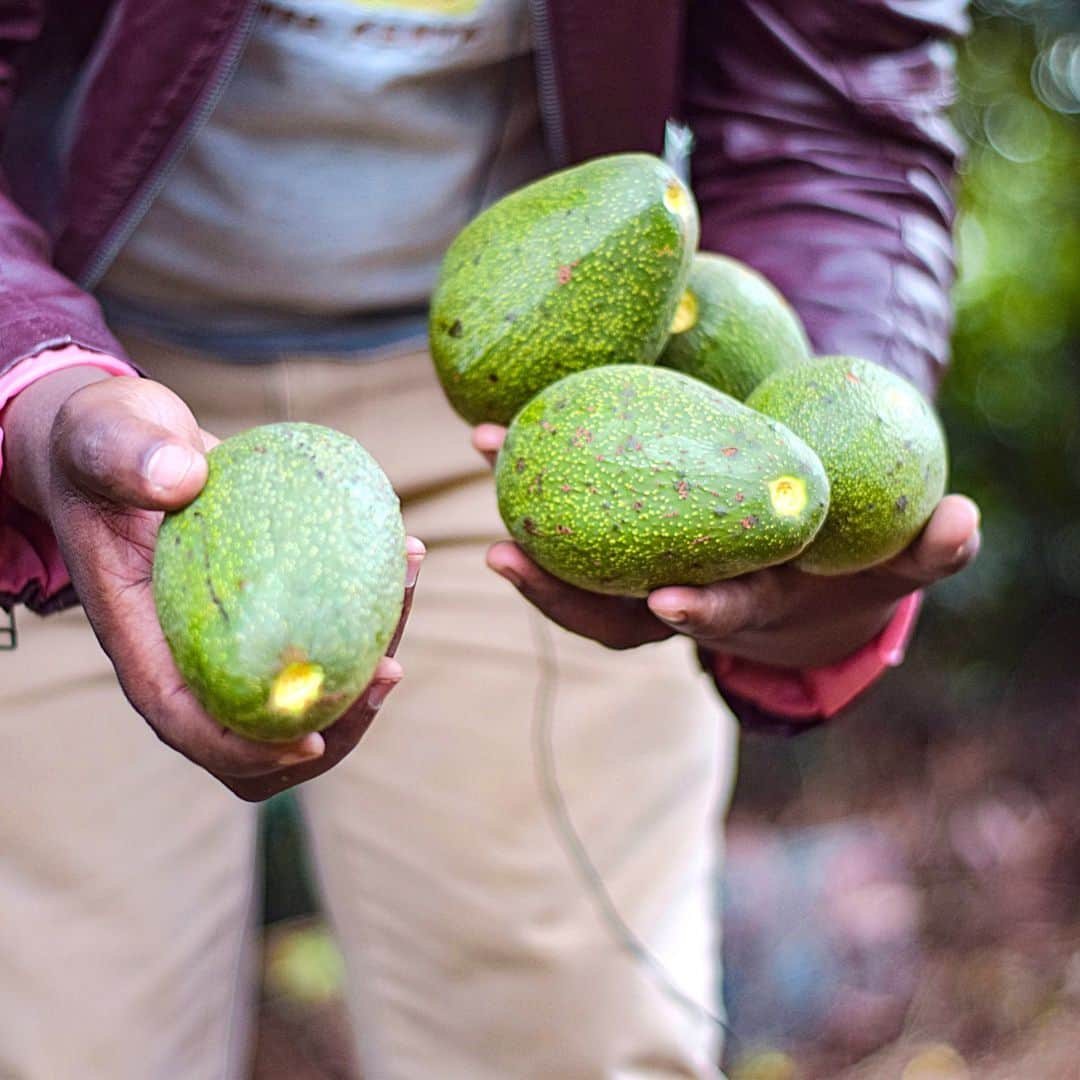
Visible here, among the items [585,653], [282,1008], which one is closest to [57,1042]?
[585,653]

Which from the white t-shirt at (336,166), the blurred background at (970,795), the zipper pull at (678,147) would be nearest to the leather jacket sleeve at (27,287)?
the white t-shirt at (336,166)

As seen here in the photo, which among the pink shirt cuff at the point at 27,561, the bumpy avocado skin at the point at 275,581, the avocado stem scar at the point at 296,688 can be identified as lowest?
the pink shirt cuff at the point at 27,561

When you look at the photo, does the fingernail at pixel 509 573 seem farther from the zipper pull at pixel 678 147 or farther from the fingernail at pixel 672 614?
the zipper pull at pixel 678 147

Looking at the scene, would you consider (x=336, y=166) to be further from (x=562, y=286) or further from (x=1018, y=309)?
(x=1018, y=309)

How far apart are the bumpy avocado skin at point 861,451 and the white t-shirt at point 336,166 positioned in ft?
1.91

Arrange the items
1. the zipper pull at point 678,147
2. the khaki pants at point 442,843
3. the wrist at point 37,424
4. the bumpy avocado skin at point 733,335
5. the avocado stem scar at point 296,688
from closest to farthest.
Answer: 1. the avocado stem scar at point 296,688
2. the wrist at point 37,424
3. the bumpy avocado skin at point 733,335
4. the khaki pants at point 442,843
5. the zipper pull at point 678,147

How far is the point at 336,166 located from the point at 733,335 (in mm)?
568

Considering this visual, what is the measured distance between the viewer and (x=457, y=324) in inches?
57.1

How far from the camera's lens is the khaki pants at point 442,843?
5.59 ft

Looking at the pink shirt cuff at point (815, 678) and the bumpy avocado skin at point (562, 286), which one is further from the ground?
the bumpy avocado skin at point (562, 286)

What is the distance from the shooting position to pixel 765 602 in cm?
136

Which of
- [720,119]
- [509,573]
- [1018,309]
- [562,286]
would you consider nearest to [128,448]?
[509,573]

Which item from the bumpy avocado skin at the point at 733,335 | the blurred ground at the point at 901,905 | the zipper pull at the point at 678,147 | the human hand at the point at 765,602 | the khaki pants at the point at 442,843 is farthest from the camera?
the blurred ground at the point at 901,905

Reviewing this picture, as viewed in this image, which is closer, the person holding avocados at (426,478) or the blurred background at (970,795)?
the person holding avocados at (426,478)
